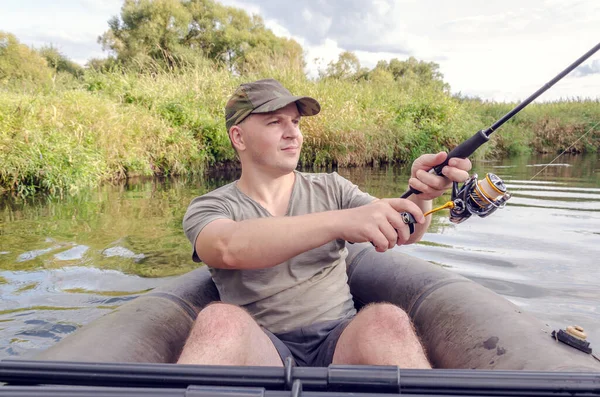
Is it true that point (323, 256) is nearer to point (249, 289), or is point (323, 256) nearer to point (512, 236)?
point (249, 289)

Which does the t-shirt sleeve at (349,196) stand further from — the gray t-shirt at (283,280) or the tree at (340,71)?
the tree at (340,71)

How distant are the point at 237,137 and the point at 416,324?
1.24 meters

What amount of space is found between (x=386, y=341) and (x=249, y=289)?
0.66 metres

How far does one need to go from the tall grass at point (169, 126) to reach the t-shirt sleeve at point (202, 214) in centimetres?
696

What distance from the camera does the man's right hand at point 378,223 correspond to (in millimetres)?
1895

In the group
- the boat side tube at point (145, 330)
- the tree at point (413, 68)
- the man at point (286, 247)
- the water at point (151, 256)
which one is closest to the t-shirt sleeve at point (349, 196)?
the man at point (286, 247)

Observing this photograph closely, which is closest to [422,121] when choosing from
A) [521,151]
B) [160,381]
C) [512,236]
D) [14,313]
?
[521,151]

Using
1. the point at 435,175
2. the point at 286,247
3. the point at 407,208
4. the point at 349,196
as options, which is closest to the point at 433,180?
the point at 435,175

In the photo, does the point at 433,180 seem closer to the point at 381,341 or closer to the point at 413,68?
the point at 381,341

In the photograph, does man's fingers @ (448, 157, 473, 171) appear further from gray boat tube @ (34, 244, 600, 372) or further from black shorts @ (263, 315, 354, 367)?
black shorts @ (263, 315, 354, 367)

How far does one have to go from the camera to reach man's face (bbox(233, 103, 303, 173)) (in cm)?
248

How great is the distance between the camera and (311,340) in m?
2.26

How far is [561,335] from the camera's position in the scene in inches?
71.5

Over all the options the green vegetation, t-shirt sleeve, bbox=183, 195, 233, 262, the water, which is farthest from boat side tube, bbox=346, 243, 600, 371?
the green vegetation
